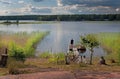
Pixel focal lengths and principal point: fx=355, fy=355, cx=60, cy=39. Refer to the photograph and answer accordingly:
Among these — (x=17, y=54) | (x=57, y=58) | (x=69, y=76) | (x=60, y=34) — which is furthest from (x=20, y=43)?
(x=60, y=34)

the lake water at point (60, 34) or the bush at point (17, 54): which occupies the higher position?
the bush at point (17, 54)

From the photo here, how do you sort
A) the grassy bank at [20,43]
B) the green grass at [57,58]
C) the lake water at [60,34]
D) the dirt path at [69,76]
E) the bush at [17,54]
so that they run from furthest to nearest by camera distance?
1. the lake water at [60,34]
2. the grassy bank at [20,43]
3. the bush at [17,54]
4. the green grass at [57,58]
5. the dirt path at [69,76]

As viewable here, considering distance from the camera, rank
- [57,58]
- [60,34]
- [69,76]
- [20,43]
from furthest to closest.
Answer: [60,34]
[20,43]
[57,58]
[69,76]

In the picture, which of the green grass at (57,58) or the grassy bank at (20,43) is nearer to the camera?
the green grass at (57,58)

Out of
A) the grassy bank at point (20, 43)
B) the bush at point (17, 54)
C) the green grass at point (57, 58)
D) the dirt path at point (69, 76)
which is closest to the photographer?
the dirt path at point (69, 76)

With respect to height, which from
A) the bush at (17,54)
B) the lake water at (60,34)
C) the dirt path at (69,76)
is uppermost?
the dirt path at (69,76)

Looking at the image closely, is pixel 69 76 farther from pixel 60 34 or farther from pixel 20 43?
pixel 60 34

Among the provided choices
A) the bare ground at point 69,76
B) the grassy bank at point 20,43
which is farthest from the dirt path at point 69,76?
the grassy bank at point 20,43

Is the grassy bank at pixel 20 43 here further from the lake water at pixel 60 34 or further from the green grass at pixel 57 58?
the green grass at pixel 57 58

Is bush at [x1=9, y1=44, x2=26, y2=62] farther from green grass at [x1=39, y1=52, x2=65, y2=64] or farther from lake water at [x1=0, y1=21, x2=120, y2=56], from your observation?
lake water at [x1=0, y1=21, x2=120, y2=56]

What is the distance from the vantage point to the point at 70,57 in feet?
49.8

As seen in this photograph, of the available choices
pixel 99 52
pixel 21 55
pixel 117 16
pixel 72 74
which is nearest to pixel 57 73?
pixel 72 74

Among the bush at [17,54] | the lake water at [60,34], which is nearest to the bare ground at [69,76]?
the bush at [17,54]

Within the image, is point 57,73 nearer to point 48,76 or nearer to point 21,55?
point 48,76
